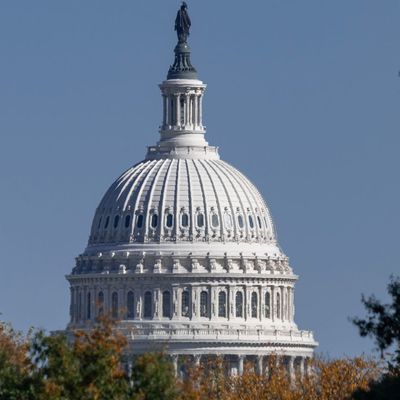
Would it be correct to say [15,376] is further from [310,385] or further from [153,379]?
[310,385]

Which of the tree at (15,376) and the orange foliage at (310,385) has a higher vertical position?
the orange foliage at (310,385)

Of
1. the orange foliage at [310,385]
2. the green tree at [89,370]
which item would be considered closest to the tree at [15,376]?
the green tree at [89,370]

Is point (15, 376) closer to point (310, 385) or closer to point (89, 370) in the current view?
point (89, 370)

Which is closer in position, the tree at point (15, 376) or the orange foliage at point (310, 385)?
the tree at point (15, 376)

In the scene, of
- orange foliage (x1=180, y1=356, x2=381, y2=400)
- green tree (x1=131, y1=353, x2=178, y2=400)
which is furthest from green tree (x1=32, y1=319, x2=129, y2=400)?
orange foliage (x1=180, y1=356, x2=381, y2=400)

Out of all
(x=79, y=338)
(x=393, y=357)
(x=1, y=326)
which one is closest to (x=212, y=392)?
(x=1, y=326)

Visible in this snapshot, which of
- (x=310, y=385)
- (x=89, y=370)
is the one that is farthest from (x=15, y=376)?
(x=310, y=385)

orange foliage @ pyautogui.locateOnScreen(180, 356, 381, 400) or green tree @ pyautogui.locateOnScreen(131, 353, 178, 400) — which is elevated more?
orange foliage @ pyautogui.locateOnScreen(180, 356, 381, 400)

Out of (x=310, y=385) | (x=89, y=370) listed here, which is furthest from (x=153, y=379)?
(x=310, y=385)

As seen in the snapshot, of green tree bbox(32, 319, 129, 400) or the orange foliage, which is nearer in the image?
green tree bbox(32, 319, 129, 400)

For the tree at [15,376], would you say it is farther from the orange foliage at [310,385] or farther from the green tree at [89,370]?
the orange foliage at [310,385]

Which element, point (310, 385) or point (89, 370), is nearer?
point (89, 370)

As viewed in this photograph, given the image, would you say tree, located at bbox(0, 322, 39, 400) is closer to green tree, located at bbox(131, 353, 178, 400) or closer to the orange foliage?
green tree, located at bbox(131, 353, 178, 400)

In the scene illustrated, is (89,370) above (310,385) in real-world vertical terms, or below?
below
